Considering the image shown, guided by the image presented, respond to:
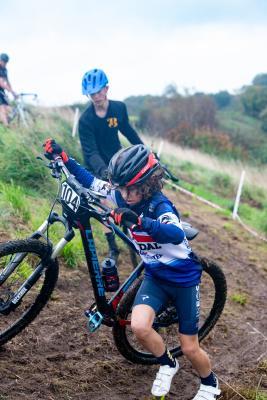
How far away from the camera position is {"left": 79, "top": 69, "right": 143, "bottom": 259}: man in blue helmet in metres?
5.23

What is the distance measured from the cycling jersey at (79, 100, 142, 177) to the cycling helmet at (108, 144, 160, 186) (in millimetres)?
1847

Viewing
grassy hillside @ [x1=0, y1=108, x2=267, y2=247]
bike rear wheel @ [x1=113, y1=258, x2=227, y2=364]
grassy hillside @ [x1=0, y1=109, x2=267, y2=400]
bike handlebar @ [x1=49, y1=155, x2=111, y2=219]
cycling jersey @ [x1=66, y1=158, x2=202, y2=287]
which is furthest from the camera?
grassy hillside @ [x1=0, y1=108, x2=267, y2=247]

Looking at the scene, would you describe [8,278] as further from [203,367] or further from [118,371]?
[203,367]

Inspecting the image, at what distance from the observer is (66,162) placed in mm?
3980

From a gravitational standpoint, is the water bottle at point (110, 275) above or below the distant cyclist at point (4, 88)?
below

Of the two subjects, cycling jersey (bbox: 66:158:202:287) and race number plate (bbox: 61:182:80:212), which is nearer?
cycling jersey (bbox: 66:158:202:287)

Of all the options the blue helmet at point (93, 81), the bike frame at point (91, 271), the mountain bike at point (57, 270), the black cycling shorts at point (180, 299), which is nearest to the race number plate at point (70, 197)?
the mountain bike at point (57, 270)

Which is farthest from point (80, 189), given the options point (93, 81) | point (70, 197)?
point (93, 81)

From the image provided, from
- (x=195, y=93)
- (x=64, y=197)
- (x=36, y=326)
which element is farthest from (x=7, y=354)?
(x=195, y=93)

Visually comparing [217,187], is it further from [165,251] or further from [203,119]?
[203,119]

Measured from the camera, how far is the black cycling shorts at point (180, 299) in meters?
3.47

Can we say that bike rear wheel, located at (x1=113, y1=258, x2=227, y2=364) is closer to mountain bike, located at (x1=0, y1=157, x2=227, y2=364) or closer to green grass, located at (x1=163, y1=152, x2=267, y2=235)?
mountain bike, located at (x1=0, y1=157, x2=227, y2=364)

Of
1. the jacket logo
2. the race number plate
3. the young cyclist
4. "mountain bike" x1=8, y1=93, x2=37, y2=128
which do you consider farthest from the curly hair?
"mountain bike" x1=8, y1=93, x2=37, y2=128

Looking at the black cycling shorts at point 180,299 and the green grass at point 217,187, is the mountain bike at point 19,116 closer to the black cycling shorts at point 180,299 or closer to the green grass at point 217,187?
the green grass at point 217,187
